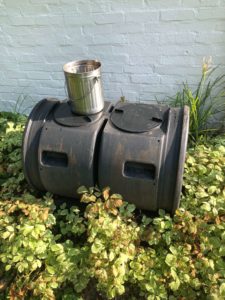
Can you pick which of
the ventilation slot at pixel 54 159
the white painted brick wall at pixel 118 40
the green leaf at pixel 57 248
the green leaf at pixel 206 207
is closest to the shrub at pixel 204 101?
the white painted brick wall at pixel 118 40

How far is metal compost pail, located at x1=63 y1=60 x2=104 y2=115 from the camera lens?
1.90 meters

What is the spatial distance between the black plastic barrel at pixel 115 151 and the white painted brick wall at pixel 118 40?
0.97 metres

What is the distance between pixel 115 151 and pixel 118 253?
629 mm

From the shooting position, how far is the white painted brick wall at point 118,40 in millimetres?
2574

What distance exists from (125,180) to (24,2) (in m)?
2.15

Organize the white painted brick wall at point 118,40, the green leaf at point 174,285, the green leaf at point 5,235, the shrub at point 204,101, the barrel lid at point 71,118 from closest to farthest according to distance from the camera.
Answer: the green leaf at point 174,285, the green leaf at point 5,235, the barrel lid at point 71,118, the white painted brick wall at point 118,40, the shrub at point 204,101

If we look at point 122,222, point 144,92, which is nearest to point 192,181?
point 122,222

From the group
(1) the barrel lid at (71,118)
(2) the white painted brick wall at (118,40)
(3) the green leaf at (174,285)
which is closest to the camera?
(3) the green leaf at (174,285)

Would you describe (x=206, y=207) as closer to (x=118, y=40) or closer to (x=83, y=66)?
(x=83, y=66)

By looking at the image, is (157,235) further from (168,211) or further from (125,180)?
(125,180)

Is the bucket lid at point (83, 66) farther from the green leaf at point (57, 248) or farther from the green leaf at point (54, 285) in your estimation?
the green leaf at point (54, 285)

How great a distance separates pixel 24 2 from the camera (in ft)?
9.24

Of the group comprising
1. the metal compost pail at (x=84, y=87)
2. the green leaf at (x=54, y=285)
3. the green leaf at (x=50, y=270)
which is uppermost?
the metal compost pail at (x=84, y=87)

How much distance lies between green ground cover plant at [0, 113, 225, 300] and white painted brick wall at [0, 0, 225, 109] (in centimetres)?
132
